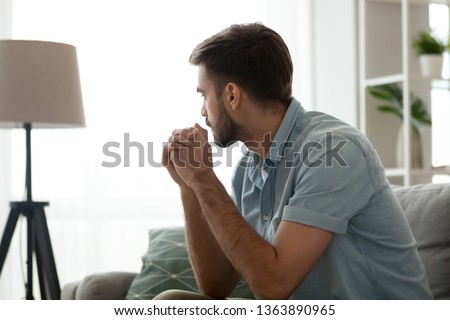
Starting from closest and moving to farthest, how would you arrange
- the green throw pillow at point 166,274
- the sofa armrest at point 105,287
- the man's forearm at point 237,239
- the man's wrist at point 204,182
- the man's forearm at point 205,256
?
the man's forearm at point 237,239
the man's wrist at point 204,182
the man's forearm at point 205,256
the green throw pillow at point 166,274
the sofa armrest at point 105,287

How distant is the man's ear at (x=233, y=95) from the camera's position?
1.87 metres

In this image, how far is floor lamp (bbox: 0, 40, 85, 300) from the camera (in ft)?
8.41

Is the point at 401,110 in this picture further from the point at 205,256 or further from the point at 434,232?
the point at 205,256

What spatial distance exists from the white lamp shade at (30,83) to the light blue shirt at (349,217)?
3.77ft

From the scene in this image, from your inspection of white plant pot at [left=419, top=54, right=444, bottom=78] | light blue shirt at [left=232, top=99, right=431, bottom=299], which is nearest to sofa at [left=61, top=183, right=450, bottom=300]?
light blue shirt at [left=232, top=99, right=431, bottom=299]

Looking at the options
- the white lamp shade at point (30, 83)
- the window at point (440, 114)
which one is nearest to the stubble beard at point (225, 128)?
the white lamp shade at point (30, 83)

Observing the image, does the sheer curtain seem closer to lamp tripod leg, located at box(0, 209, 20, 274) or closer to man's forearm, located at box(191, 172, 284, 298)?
lamp tripod leg, located at box(0, 209, 20, 274)

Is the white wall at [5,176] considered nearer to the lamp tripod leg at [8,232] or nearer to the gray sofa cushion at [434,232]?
the lamp tripod leg at [8,232]

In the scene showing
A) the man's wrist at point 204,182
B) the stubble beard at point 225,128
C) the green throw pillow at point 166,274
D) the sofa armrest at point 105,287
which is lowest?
the sofa armrest at point 105,287

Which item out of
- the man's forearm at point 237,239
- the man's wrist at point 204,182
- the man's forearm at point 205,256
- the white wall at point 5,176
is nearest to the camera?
the man's forearm at point 237,239

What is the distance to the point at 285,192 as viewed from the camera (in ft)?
5.78

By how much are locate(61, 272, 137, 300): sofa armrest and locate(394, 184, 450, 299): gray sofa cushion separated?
112cm

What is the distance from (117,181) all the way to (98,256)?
41cm

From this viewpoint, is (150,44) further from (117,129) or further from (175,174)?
(175,174)
